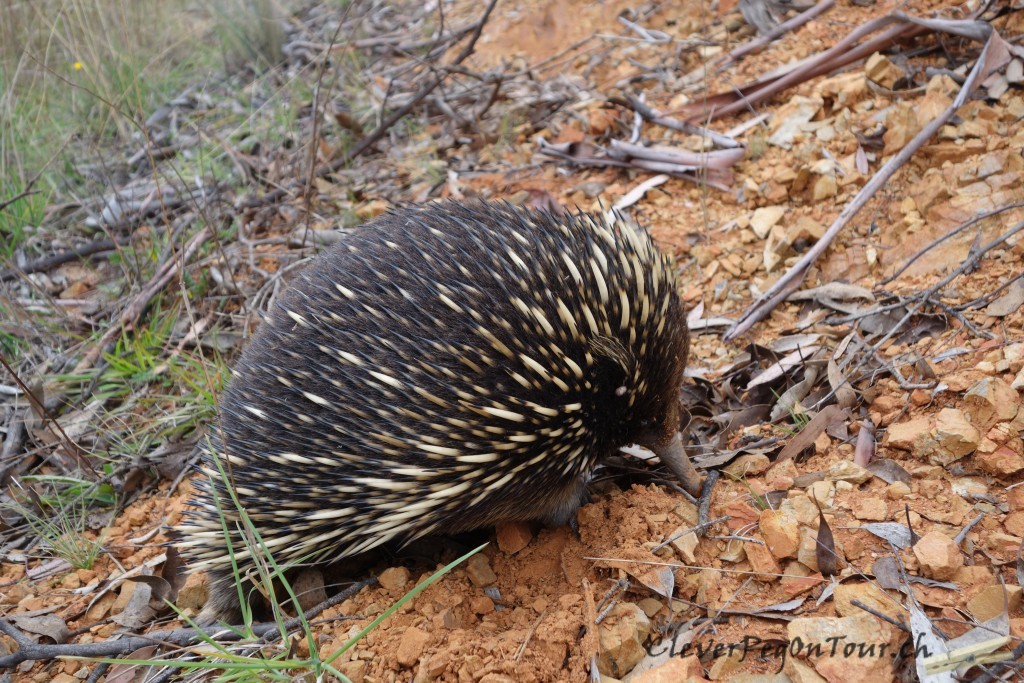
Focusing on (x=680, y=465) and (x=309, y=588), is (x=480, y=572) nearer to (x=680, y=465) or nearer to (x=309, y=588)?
(x=309, y=588)

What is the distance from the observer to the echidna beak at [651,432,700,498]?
261 cm

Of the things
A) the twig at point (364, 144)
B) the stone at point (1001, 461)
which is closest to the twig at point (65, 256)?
the twig at point (364, 144)

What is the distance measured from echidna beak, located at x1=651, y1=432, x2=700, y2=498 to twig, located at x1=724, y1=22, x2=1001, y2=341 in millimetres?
879

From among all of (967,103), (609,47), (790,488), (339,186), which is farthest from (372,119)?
(790,488)

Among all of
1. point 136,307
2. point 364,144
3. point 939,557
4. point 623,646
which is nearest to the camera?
point 939,557

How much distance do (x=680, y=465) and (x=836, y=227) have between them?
1.43 meters

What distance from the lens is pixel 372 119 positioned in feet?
17.5

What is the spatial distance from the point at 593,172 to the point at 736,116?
84 centimetres

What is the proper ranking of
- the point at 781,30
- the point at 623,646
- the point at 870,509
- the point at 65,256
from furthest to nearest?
the point at 781,30 → the point at 65,256 → the point at 870,509 → the point at 623,646

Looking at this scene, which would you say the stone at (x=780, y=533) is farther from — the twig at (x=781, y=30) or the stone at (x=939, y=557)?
the twig at (x=781, y=30)

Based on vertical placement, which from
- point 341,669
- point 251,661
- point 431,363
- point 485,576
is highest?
point 431,363

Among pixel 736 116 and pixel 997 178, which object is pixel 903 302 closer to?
pixel 997 178

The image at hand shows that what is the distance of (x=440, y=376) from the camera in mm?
2279

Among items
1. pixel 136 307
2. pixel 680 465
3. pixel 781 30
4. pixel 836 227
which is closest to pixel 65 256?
pixel 136 307
